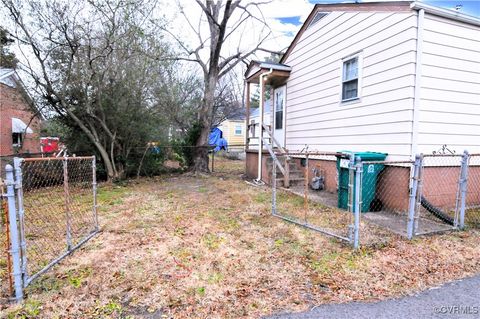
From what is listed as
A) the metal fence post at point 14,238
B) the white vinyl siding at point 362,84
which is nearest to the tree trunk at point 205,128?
the white vinyl siding at point 362,84

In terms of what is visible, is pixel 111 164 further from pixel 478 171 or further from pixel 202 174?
pixel 478 171

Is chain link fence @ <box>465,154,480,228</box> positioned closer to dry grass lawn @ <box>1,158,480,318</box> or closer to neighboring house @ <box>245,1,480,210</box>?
neighboring house @ <box>245,1,480,210</box>

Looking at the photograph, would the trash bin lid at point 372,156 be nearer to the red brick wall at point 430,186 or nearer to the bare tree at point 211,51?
the red brick wall at point 430,186

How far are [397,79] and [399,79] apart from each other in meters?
0.05

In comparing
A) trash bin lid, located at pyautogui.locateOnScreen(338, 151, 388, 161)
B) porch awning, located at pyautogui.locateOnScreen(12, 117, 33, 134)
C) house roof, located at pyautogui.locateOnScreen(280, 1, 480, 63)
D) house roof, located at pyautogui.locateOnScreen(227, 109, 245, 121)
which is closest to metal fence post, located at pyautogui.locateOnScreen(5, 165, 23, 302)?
trash bin lid, located at pyautogui.locateOnScreen(338, 151, 388, 161)

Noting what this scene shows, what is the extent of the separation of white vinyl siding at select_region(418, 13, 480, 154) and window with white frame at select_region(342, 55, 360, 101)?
1442 mm

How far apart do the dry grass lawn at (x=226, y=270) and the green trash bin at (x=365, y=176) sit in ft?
4.65

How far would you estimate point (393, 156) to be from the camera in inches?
209

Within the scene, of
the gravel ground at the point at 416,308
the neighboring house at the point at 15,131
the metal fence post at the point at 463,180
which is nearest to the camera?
the gravel ground at the point at 416,308

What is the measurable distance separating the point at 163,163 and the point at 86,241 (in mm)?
7451

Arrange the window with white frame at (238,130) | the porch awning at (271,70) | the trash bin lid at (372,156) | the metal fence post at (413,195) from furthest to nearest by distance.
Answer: the window with white frame at (238,130), the porch awning at (271,70), the trash bin lid at (372,156), the metal fence post at (413,195)

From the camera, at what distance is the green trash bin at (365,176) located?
5211 mm

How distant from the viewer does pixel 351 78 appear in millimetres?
6457

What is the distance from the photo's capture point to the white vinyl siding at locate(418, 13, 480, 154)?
16.4 feet
